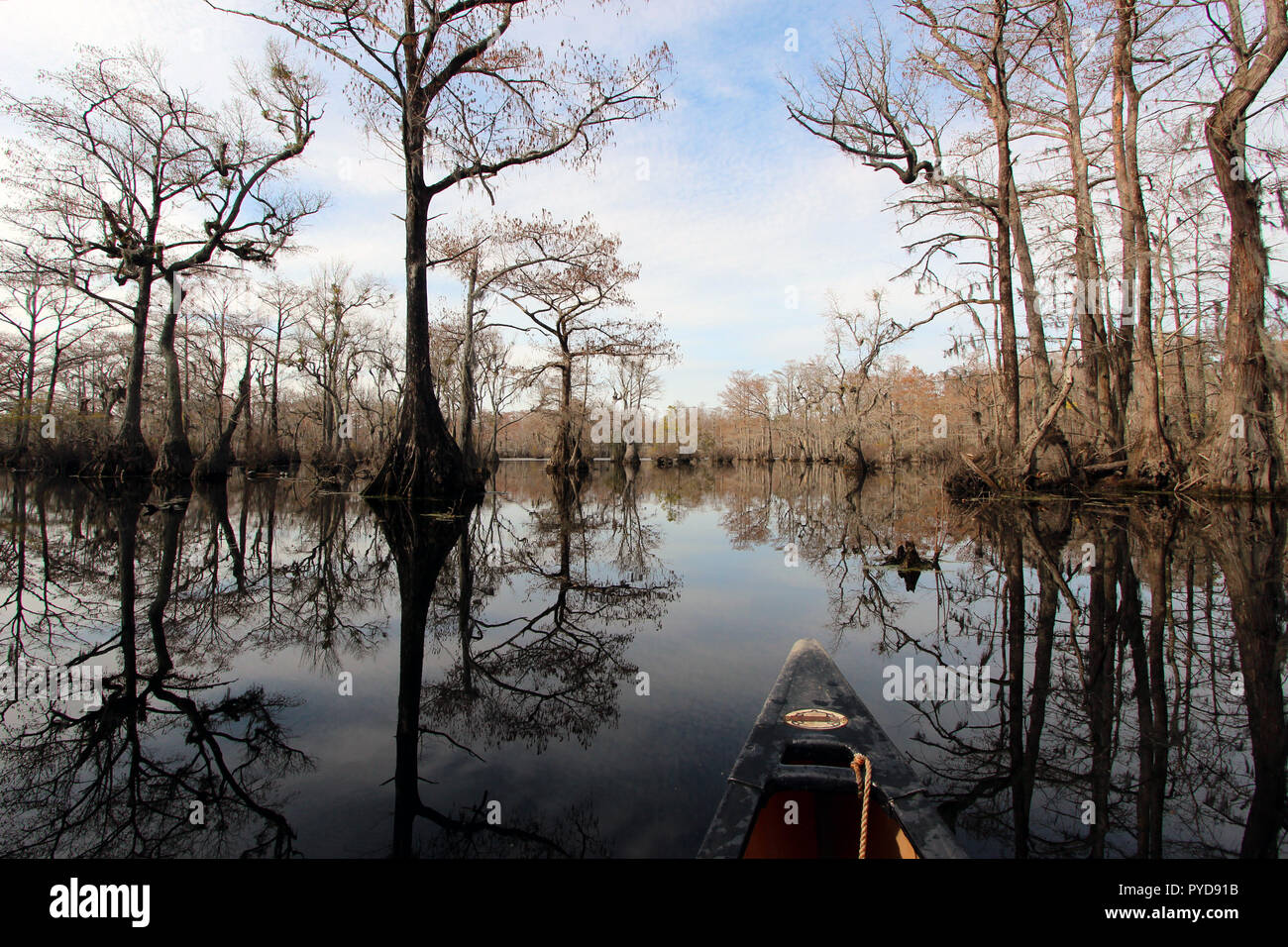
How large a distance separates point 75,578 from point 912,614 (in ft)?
21.8

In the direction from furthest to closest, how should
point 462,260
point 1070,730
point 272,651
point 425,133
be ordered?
point 462,260 → point 425,133 → point 272,651 → point 1070,730

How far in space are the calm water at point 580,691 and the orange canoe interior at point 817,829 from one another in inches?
7.5

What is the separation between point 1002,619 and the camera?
3963 millimetres

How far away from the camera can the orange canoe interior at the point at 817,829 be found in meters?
1.73

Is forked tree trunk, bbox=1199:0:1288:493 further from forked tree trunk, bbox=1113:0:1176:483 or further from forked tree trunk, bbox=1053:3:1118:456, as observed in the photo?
forked tree trunk, bbox=1053:3:1118:456

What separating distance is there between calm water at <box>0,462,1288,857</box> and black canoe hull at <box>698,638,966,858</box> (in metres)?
0.19

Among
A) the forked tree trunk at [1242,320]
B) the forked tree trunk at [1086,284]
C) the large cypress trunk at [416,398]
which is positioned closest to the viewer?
the forked tree trunk at [1242,320]

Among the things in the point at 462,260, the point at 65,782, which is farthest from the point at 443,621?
the point at 462,260

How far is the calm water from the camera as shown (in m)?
1.75

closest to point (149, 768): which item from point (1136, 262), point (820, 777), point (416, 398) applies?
point (820, 777)

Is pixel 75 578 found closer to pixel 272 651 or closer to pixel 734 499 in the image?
pixel 272 651

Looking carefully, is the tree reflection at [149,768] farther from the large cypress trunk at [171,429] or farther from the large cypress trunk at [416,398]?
the large cypress trunk at [171,429]

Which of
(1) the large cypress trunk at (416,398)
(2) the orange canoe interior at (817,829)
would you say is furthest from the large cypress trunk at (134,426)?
(2) the orange canoe interior at (817,829)

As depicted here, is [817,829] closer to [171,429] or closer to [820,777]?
[820,777]
